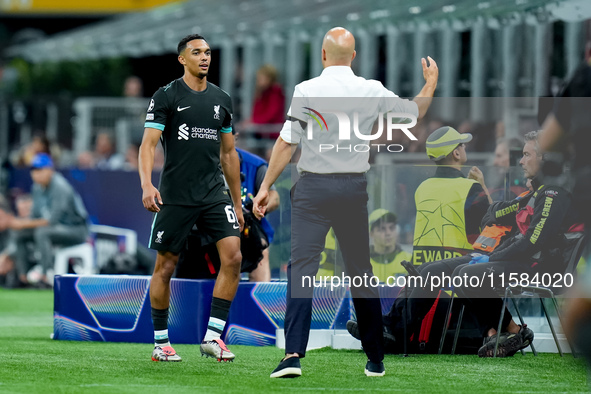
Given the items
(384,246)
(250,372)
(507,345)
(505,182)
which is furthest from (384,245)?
(250,372)

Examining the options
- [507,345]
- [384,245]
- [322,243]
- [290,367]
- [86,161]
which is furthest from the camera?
[86,161]

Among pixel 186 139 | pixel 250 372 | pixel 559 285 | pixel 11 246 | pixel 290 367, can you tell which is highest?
pixel 186 139

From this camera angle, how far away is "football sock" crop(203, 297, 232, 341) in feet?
26.3

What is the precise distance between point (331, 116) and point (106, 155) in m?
13.2

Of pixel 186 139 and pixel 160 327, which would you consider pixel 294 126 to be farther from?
pixel 160 327

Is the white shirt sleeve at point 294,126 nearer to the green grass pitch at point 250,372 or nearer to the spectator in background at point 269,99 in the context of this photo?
the green grass pitch at point 250,372

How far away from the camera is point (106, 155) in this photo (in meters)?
19.8


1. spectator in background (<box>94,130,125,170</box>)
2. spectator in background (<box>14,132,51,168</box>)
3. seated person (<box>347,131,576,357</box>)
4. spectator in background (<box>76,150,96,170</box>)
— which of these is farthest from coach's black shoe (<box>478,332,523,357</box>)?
spectator in background (<box>76,150,96,170</box>)

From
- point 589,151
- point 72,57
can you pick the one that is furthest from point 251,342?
point 72,57

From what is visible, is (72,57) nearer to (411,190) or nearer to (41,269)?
(41,269)

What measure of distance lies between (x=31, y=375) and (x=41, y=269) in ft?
30.0

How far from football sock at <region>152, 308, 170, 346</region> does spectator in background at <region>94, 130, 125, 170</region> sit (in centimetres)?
1116

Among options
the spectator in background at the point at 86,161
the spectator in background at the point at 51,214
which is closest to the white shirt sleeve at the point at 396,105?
the spectator in background at the point at 51,214

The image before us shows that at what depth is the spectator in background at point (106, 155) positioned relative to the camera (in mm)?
19312
